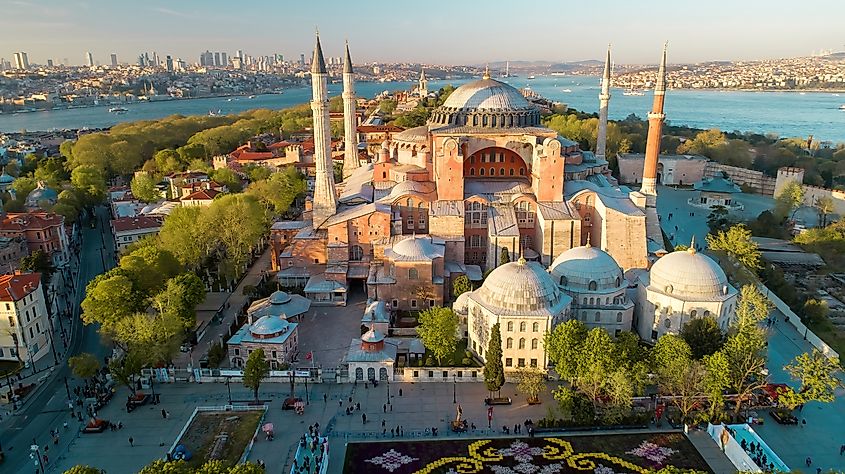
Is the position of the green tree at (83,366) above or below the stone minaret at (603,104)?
below

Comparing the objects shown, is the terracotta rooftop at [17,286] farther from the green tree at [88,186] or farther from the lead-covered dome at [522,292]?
the green tree at [88,186]

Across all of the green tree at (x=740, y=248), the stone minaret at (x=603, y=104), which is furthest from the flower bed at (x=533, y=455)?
the stone minaret at (x=603, y=104)

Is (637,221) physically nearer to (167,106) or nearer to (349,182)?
(349,182)

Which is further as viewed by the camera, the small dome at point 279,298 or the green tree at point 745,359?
the small dome at point 279,298

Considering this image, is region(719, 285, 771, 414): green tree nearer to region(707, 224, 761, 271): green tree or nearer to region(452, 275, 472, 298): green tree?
region(707, 224, 761, 271): green tree

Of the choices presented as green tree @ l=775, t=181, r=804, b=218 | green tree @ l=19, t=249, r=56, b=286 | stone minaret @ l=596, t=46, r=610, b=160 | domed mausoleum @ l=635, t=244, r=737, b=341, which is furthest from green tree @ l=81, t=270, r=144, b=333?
green tree @ l=775, t=181, r=804, b=218

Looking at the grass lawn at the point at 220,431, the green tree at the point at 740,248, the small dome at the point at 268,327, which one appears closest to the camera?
the grass lawn at the point at 220,431
